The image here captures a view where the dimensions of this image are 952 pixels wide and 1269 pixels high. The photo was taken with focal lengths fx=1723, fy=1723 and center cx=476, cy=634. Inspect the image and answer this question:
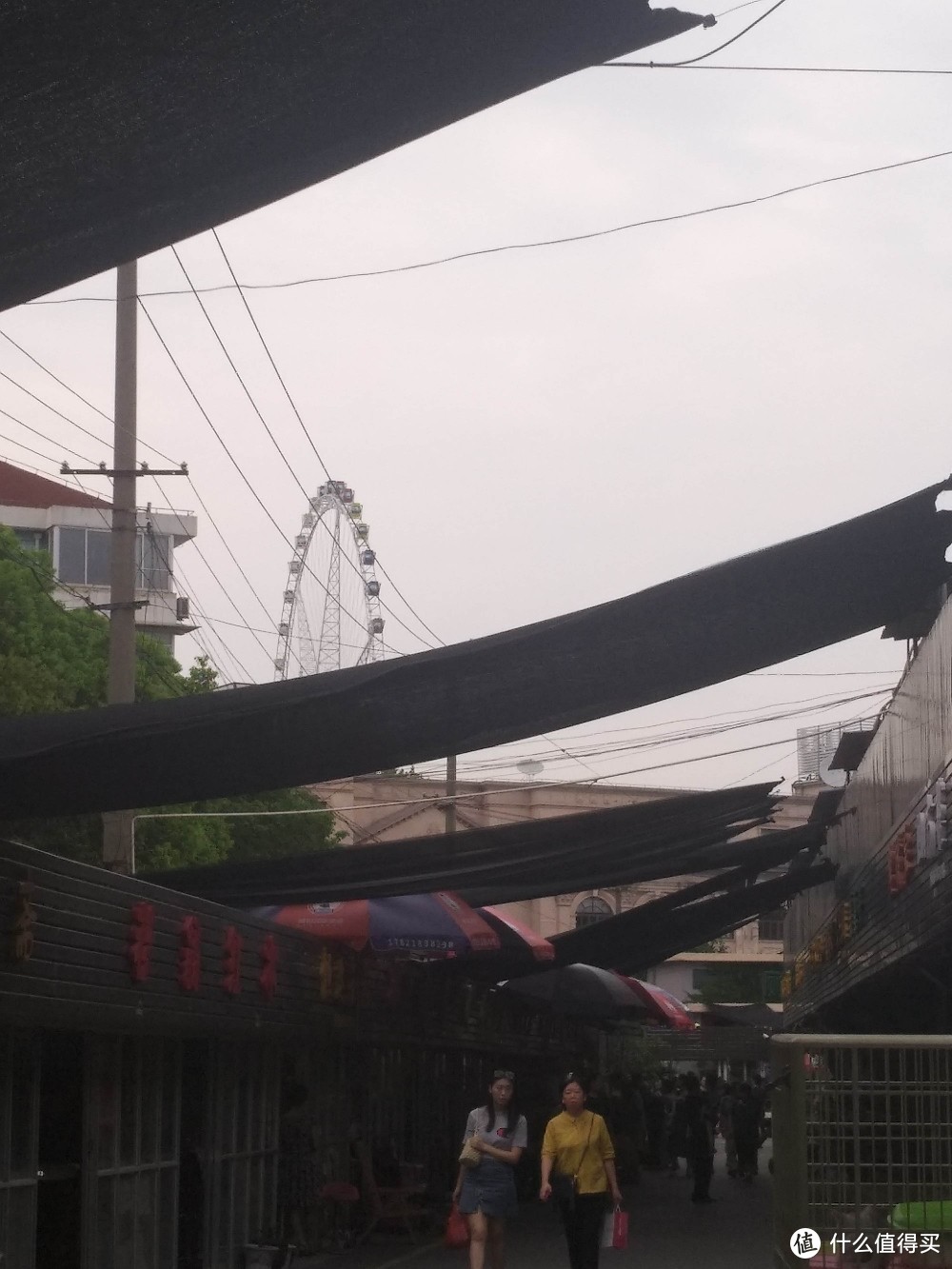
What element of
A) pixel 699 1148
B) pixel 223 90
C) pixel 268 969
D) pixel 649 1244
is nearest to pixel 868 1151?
pixel 223 90

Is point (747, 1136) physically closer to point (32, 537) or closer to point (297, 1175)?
point (297, 1175)

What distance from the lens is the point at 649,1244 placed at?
16.0 metres

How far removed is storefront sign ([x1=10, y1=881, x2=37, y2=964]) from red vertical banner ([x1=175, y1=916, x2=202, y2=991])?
2391 mm

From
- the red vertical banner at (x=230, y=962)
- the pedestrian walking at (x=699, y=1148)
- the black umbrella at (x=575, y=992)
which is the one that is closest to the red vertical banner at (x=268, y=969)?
the red vertical banner at (x=230, y=962)

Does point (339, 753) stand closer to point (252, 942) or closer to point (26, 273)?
point (26, 273)

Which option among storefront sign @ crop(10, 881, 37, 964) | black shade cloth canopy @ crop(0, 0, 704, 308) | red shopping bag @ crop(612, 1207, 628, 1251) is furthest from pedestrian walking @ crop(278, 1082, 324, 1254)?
black shade cloth canopy @ crop(0, 0, 704, 308)

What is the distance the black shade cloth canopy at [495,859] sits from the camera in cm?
1241

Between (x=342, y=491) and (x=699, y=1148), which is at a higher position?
(x=342, y=491)

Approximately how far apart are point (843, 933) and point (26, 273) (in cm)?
1570

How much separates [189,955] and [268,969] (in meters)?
2.08

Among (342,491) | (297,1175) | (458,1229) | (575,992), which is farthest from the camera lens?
(342,491)

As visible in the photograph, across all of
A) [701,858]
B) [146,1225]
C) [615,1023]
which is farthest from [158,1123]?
[615,1023]

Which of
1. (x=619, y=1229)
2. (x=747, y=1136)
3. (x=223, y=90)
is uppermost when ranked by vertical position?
(x=223, y=90)

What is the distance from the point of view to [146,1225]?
36.3ft
